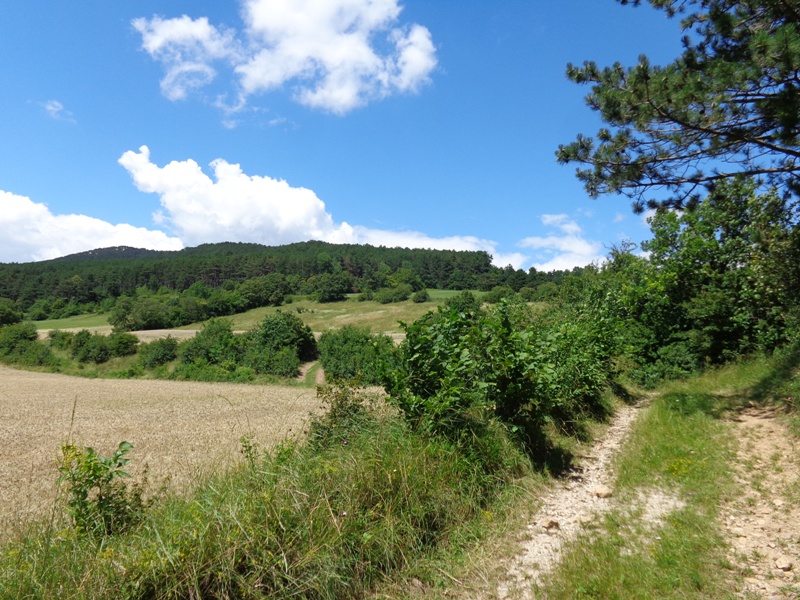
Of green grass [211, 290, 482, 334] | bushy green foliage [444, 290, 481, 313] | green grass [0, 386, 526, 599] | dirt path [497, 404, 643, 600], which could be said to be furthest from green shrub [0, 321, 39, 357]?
dirt path [497, 404, 643, 600]

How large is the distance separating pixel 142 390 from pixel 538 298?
2428cm

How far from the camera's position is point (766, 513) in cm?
430

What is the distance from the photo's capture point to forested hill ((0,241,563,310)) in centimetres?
9788

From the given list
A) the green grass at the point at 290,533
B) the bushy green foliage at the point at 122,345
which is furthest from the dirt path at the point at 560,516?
the bushy green foliage at the point at 122,345

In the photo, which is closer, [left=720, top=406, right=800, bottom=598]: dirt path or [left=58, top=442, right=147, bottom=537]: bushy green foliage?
[left=720, top=406, right=800, bottom=598]: dirt path

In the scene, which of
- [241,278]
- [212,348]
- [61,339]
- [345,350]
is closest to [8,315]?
[61,339]

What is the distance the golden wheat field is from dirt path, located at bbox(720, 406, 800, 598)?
461 cm

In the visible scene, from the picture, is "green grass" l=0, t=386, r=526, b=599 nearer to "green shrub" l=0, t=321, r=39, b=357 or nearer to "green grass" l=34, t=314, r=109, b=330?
"green shrub" l=0, t=321, r=39, b=357

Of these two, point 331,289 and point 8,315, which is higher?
point 331,289

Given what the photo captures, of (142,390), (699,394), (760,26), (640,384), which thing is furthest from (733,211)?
(142,390)

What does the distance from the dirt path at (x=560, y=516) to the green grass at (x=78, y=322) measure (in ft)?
265

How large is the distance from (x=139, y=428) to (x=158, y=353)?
123 feet

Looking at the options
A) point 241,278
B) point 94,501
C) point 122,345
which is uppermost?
point 241,278

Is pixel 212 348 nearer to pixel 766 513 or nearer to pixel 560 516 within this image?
pixel 560 516
